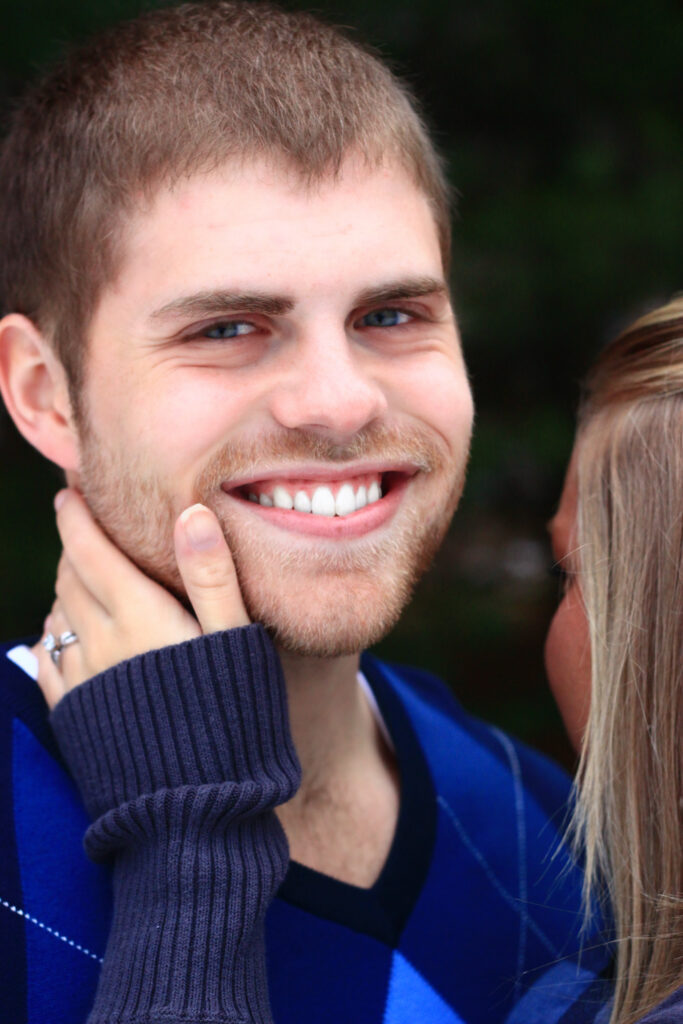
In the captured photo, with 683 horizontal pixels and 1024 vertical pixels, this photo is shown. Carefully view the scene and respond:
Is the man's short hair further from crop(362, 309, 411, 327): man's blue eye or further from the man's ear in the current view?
crop(362, 309, 411, 327): man's blue eye

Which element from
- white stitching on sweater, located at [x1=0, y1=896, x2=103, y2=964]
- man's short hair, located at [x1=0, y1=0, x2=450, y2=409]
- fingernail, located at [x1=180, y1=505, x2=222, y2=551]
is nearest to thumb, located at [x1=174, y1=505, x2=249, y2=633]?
fingernail, located at [x1=180, y1=505, x2=222, y2=551]

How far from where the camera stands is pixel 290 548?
1.89 m

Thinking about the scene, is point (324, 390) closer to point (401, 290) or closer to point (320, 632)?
point (401, 290)

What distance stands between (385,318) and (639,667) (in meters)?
0.76

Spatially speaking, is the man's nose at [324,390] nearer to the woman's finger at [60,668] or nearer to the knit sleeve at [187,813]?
the knit sleeve at [187,813]

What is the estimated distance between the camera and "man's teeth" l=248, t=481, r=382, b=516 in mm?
1912

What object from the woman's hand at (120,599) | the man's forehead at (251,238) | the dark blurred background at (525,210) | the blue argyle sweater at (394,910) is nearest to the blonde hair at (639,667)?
the blue argyle sweater at (394,910)

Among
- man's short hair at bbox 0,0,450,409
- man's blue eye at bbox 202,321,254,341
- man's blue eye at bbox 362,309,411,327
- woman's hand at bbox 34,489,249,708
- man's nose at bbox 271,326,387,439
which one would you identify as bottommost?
woman's hand at bbox 34,489,249,708

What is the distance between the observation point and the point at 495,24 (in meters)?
3.85

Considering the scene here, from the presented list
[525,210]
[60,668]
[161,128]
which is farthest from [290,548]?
[525,210]

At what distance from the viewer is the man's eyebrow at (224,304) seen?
5.90 feet

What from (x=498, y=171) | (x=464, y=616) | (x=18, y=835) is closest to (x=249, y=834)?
(x=18, y=835)

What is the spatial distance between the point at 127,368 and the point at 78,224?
11.8 inches

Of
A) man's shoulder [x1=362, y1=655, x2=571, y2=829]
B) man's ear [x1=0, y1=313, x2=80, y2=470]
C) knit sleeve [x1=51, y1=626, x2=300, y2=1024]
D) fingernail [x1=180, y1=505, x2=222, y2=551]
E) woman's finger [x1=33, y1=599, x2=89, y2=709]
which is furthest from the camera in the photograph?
man's shoulder [x1=362, y1=655, x2=571, y2=829]
